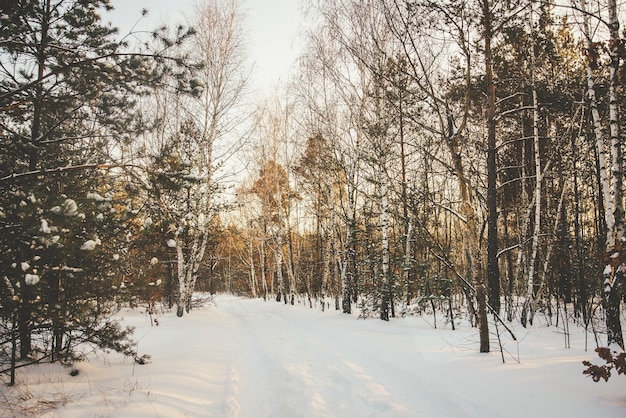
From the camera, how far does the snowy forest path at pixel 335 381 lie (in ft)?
12.8

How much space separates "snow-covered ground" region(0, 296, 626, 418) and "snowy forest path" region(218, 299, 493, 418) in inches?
0.6

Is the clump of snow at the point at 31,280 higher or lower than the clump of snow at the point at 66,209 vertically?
lower

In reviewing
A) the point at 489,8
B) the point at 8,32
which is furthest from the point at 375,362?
the point at 8,32

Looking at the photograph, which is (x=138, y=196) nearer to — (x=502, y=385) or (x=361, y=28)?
(x=502, y=385)

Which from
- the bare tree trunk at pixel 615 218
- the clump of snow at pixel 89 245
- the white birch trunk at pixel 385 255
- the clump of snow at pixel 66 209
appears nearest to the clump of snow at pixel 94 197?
the clump of snow at pixel 89 245

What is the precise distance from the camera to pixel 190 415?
12.7ft

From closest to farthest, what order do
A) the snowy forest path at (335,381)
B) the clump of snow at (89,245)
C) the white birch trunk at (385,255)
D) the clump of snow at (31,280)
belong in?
the clump of snow at (31,280)
the snowy forest path at (335,381)
the clump of snow at (89,245)
the white birch trunk at (385,255)

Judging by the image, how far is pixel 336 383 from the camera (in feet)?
15.8

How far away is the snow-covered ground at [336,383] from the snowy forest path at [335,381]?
0.02 m

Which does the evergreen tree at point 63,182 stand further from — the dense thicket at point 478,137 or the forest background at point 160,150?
the dense thicket at point 478,137

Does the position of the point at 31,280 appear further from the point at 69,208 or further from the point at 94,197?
the point at 94,197

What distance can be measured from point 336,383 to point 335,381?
0.09 metres

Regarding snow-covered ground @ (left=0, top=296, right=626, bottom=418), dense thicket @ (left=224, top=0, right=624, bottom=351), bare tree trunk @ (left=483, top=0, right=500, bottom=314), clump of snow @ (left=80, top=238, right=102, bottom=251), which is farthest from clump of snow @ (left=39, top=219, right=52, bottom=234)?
bare tree trunk @ (left=483, top=0, right=500, bottom=314)

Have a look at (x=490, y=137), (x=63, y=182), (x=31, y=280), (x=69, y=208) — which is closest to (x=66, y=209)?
(x=69, y=208)
